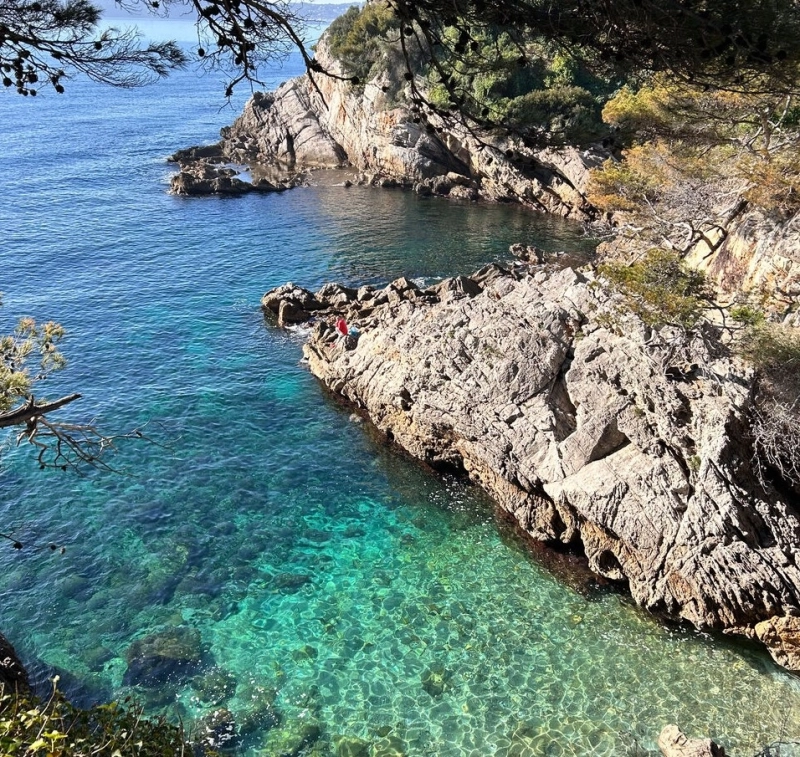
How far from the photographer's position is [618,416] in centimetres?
1869

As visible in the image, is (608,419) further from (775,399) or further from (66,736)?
(66,736)

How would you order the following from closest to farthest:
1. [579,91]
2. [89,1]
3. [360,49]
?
[89,1] → [579,91] → [360,49]

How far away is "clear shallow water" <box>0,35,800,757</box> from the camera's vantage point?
571 inches

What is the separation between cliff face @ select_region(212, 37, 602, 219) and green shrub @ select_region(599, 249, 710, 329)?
Answer: 23.7 m

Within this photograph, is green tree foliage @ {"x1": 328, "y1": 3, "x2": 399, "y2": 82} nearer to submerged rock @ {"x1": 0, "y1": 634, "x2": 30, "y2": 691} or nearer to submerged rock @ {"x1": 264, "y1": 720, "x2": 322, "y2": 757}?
submerged rock @ {"x1": 0, "y1": 634, "x2": 30, "y2": 691}

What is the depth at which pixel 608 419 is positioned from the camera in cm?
1877

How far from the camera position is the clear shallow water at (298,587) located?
47.6ft

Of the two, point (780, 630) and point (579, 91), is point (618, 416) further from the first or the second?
point (579, 91)

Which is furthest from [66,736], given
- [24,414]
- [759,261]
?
[759,261]

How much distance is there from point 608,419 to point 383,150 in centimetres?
4659

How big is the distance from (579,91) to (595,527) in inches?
1825

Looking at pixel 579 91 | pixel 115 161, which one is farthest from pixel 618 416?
pixel 115 161

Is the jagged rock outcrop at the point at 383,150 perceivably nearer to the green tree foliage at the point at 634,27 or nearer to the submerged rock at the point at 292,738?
the green tree foliage at the point at 634,27

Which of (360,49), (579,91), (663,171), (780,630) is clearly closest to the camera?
(780,630)
